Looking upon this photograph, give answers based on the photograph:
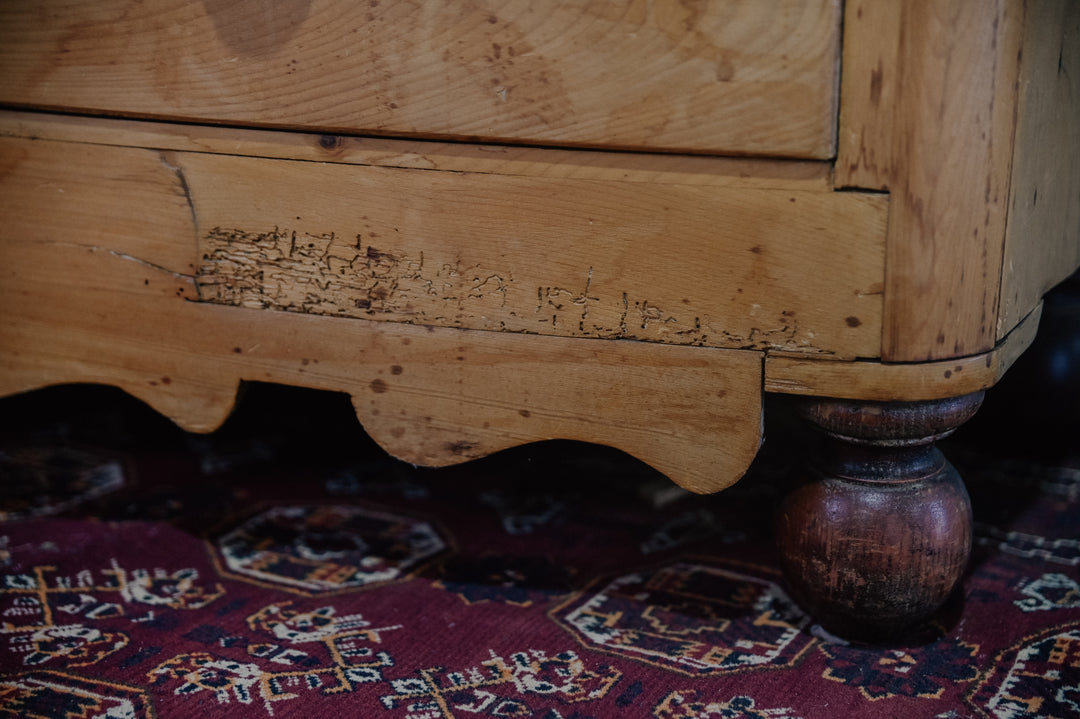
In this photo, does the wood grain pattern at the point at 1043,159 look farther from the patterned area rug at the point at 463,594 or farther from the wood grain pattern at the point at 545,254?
the patterned area rug at the point at 463,594

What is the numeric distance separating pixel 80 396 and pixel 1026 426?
1.32 m

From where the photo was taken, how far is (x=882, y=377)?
74 centimetres

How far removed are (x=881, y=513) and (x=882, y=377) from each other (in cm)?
11

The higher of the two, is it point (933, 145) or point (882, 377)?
point (933, 145)

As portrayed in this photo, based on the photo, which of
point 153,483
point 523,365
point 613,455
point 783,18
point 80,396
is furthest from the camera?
point 80,396

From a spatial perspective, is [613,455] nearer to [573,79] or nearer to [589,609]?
[589,609]

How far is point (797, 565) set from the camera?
32.5 inches

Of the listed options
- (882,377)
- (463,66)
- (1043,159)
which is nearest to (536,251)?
(463,66)

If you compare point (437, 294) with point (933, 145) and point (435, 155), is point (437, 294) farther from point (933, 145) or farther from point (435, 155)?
point (933, 145)

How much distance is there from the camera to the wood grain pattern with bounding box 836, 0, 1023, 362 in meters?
0.68

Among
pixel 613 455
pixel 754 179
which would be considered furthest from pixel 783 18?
pixel 613 455

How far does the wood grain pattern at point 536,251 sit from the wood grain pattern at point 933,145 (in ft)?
0.07

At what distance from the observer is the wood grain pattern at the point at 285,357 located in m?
0.80

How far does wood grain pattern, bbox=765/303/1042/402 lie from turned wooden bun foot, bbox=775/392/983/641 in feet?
0.07
